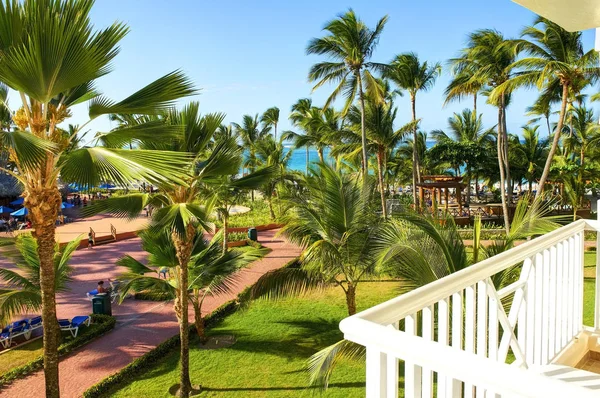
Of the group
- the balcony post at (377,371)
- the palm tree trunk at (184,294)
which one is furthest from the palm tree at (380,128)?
the balcony post at (377,371)

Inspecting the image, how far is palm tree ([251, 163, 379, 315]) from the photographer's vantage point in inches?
321

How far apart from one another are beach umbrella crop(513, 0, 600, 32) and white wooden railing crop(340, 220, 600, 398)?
4.11 ft

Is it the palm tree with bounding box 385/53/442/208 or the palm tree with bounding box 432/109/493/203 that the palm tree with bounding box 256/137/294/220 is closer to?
the palm tree with bounding box 385/53/442/208

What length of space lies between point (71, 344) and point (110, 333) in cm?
115


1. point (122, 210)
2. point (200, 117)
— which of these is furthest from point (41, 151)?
point (200, 117)

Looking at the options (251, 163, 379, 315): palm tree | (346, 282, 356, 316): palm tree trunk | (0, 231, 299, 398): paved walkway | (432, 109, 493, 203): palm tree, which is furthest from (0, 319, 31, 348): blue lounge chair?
(432, 109, 493, 203): palm tree

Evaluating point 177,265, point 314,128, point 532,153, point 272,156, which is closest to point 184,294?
point 177,265

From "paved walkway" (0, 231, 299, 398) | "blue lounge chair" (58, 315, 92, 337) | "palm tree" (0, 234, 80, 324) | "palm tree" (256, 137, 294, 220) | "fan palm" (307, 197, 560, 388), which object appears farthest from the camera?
"palm tree" (256, 137, 294, 220)

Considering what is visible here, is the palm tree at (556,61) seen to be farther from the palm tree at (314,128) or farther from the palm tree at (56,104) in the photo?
the palm tree at (314,128)

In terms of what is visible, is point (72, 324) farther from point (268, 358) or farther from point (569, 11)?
point (569, 11)

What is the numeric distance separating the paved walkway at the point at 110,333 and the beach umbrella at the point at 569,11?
30.7 feet

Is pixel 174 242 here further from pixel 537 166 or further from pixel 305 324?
pixel 537 166

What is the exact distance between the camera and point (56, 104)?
239 inches

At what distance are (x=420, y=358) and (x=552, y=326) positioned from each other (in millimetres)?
2253
